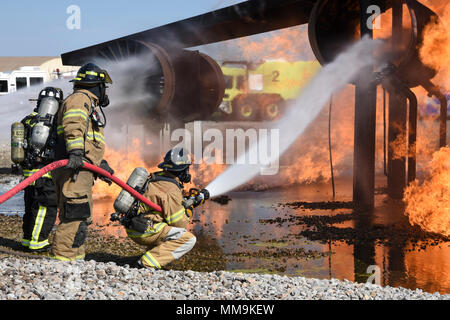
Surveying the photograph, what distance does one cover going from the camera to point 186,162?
16.4 ft

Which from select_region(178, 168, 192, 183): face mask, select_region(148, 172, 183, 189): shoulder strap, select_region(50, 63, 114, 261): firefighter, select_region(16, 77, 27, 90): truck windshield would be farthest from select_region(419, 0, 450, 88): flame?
select_region(16, 77, 27, 90): truck windshield

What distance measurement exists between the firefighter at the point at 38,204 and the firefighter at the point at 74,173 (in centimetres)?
85

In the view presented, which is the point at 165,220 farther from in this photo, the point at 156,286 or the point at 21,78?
the point at 21,78

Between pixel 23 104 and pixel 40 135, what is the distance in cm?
2006

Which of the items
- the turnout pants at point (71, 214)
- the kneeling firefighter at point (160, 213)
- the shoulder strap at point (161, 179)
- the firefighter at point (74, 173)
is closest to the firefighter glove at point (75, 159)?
the firefighter at point (74, 173)

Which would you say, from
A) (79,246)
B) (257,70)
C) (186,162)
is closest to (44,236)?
(79,246)

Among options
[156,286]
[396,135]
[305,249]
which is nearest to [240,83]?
[396,135]

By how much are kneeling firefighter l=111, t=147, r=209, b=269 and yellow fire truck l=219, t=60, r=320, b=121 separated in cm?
1830

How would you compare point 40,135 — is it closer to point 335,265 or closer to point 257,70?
point 335,265

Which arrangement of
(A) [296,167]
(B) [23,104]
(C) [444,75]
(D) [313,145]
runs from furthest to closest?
(B) [23,104] < (D) [313,145] < (A) [296,167] < (C) [444,75]

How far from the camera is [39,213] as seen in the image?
6.16 meters

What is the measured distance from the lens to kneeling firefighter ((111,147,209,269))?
A: 15.7 feet

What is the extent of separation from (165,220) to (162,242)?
223 millimetres

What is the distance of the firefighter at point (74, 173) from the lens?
16.6ft
